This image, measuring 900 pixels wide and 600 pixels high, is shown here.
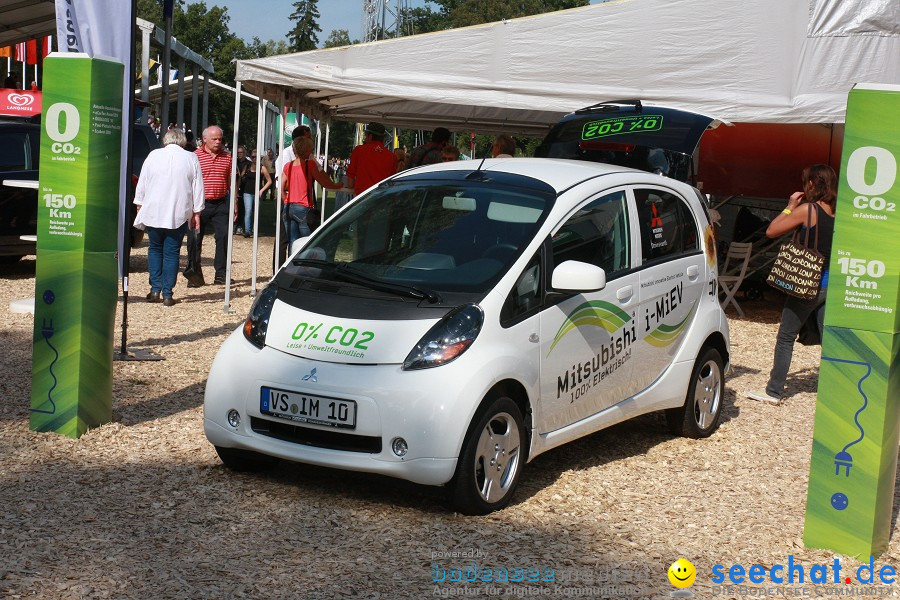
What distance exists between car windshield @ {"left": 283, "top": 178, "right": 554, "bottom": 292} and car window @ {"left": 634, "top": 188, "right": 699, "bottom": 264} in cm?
90

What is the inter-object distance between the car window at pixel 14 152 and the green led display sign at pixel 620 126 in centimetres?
688

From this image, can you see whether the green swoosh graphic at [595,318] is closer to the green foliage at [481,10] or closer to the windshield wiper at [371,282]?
the windshield wiper at [371,282]

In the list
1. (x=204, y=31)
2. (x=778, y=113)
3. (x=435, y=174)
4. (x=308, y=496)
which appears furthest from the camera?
(x=204, y=31)

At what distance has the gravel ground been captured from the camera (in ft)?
14.5

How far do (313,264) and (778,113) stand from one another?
21.2 feet

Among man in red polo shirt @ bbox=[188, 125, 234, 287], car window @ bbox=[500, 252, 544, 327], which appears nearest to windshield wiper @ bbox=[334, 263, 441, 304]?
car window @ bbox=[500, 252, 544, 327]

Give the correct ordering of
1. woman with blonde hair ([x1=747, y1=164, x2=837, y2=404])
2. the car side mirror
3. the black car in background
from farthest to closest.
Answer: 1. the black car in background
2. woman with blonde hair ([x1=747, y1=164, x2=837, y2=404])
3. the car side mirror

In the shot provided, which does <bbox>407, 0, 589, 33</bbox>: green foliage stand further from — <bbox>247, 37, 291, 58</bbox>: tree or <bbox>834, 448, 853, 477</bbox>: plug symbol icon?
<bbox>834, 448, 853, 477</bbox>: plug symbol icon

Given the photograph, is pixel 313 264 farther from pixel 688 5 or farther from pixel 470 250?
pixel 688 5

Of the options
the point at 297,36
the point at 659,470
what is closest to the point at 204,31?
the point at 297,36

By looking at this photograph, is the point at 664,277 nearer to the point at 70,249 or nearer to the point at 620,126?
the point at 70,249

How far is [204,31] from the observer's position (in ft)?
300

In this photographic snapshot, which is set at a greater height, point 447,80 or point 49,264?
point 447,80

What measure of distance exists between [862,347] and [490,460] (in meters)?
1.83
